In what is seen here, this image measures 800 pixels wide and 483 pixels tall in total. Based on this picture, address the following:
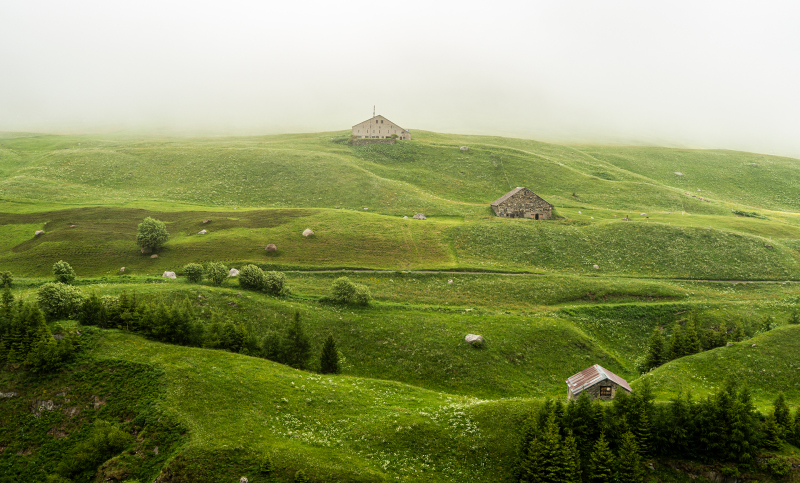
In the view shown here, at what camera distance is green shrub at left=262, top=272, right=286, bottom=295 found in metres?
57.4

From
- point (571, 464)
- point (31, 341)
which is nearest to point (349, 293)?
point (31, 341)

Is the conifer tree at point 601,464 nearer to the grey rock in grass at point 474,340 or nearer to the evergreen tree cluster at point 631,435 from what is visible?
the evergreen tree cluster at point 631,435

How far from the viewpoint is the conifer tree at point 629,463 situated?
26.7 m

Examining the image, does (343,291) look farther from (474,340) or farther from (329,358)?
(474,340)

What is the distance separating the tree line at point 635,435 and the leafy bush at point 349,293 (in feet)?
100

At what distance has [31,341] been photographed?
116 feet

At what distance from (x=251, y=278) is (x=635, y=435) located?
46.6 metres

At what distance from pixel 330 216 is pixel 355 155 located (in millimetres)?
51003

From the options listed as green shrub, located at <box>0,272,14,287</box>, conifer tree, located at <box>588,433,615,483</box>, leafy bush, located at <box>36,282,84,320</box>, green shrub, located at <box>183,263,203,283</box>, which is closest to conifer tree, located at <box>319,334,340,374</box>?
leafy bush, located at <box>36,282,84,320</box>

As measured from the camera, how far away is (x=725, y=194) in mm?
125438

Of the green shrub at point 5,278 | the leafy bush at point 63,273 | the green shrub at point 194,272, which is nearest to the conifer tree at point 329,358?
the green shrub at point 194,272

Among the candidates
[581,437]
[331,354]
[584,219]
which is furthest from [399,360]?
[584,219]

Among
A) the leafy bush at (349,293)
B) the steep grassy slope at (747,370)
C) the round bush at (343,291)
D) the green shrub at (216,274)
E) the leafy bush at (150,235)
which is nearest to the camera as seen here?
the steep grassy slope at (747,370)

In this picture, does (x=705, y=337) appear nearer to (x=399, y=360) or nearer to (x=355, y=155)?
(x=399, y=360)
